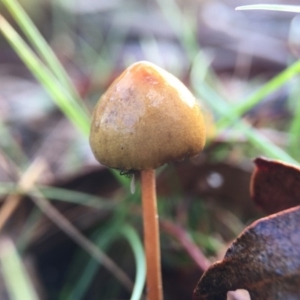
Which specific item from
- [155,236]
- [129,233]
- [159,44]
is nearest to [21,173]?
[129,233]

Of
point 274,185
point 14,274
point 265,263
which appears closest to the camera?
point 265,263

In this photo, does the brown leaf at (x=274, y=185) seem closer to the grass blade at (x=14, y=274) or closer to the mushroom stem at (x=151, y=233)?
the mushroom stem at (x=151, y=233)

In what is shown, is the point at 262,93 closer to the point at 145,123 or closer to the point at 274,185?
the point at 274,185

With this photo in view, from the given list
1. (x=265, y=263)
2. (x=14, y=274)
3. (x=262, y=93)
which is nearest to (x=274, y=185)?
(x=265, y=263)

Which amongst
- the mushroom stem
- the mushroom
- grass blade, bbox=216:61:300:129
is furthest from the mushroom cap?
grass blade, bbox=216:61:300:129

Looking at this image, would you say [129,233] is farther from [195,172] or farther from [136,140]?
[136,140]

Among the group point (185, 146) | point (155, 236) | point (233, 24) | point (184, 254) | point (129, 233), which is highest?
point (185, 146)
